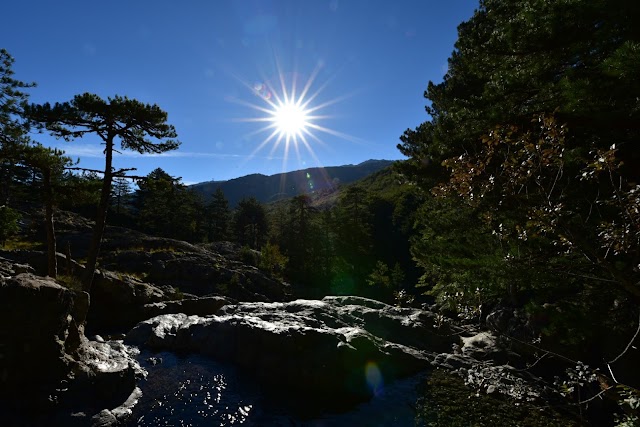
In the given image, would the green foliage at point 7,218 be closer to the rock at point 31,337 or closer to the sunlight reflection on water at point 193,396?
the sunlight reflection on water at point 193,396

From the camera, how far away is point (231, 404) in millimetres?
11164

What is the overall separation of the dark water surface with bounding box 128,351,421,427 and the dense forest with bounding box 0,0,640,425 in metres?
4.26

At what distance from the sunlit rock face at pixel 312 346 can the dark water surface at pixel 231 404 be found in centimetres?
80

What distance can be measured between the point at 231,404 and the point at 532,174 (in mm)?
11460

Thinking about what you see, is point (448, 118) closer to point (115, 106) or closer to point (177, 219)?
point (115, 106)

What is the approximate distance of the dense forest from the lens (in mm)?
4301

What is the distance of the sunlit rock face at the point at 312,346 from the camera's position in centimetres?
1295

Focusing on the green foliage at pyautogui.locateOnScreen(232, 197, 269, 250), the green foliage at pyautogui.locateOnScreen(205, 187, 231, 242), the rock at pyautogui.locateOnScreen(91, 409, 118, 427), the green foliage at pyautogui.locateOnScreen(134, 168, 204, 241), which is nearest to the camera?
the rock at pyautogui.locateOnScreen(91, 409, 118, 427)

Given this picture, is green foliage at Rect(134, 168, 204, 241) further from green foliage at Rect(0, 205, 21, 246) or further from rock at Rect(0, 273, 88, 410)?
rock at Rect(0, 273, 88, 410)

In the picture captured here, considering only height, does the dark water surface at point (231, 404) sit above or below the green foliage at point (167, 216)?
below

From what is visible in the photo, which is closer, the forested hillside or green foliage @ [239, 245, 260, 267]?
the forested hillside

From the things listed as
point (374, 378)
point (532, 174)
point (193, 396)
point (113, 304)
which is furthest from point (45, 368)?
point (113, 304)

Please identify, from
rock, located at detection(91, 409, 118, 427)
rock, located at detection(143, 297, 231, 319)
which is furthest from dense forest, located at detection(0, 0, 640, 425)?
rock, located at detection(91, 409, 118, 427)

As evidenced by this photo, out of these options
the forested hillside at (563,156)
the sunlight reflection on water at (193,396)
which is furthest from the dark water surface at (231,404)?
the forested hillside at (563,156)
